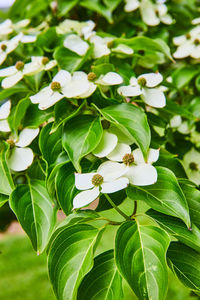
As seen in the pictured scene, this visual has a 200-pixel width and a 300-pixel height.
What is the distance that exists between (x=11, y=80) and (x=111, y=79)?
258 mm

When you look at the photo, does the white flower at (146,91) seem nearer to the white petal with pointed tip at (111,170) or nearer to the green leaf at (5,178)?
the white petal with pointed tip at (111,170)

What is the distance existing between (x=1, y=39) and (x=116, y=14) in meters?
0.42

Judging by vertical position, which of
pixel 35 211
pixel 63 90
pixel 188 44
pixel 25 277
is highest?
pixel 63 90

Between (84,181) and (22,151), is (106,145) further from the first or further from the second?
(22,151)

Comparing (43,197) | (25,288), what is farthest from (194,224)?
(25,288)

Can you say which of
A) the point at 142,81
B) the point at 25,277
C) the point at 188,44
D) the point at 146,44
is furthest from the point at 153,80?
the point at 25,277

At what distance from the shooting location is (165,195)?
0.70 metres

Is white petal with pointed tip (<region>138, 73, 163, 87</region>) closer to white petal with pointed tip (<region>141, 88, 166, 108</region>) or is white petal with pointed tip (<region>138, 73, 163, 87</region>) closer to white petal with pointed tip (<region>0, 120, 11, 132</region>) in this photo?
white petal with pointed tip (<region>141, 88, 166, 108</region>)

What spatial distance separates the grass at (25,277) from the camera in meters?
2.53

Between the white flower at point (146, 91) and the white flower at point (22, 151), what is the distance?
0.22 meters

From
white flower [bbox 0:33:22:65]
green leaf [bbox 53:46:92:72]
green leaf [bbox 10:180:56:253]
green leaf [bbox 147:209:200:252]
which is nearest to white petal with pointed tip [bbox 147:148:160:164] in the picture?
green leaf [bbox 147:209:200:252]

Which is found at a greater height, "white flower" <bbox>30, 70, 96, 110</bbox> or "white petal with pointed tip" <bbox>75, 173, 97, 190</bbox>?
"white flower" <bbox>30, 70, 96, 110</bbox>

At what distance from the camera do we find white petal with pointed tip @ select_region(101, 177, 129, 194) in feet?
2.20

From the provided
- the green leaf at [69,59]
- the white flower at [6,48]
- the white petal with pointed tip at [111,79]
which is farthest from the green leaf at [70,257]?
the white flower at [6,48]
